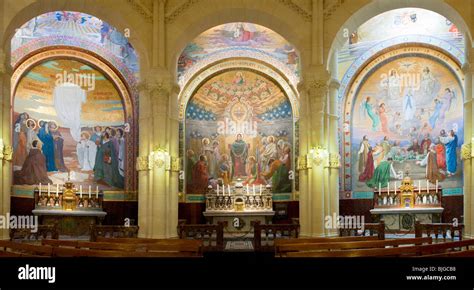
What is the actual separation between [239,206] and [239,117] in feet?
14.3

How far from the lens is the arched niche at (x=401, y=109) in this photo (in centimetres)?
2152

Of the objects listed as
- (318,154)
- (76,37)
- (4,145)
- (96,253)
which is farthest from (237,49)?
(96,253)

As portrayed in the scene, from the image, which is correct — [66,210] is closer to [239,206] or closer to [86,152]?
[86,152]

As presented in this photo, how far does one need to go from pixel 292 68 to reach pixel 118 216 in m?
9.88

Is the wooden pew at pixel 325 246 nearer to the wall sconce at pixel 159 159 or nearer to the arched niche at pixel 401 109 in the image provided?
the wall sconce at pixel 159 159

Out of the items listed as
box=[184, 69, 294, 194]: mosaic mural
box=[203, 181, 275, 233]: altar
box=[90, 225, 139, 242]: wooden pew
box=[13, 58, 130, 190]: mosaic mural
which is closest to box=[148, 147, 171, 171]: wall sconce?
box=[90, 225, 139, 242]: wooden pew

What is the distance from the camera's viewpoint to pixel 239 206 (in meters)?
22.8

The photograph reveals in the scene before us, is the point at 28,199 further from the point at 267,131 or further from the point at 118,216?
the point at 267,131

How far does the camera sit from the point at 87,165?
75.0ft

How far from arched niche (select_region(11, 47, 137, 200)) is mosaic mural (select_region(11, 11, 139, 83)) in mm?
315

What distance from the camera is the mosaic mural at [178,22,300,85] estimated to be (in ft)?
79.6

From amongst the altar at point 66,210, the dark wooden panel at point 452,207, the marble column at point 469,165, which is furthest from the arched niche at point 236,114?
the marble column at point 469,165

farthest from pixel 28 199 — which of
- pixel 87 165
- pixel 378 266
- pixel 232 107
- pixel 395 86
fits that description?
pixel 378 266

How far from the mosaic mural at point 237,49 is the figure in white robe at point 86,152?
4776 mm
